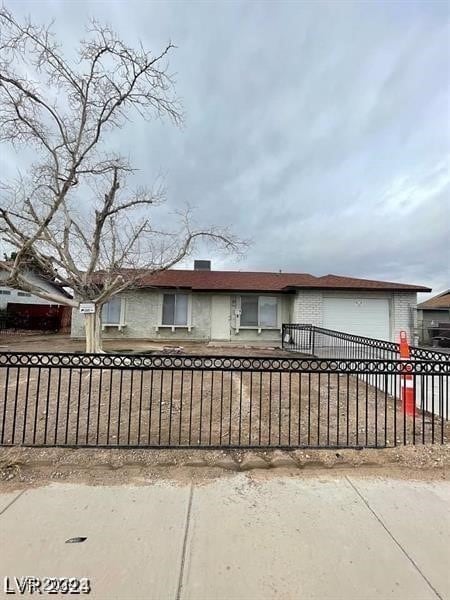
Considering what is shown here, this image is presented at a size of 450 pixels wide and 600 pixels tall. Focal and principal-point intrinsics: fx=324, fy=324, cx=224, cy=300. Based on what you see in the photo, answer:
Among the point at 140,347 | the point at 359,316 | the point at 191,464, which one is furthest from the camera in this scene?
the point at 359,316

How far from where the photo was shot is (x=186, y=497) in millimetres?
2699

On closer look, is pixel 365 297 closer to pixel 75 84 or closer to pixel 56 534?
pixel 75 84

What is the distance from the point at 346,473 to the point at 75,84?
9.77m

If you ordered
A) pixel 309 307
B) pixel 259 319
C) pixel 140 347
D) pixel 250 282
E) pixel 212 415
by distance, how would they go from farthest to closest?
pixel 250 282, pixel 259 319, pixel 309 307, pixel 140 347, pixel 212 415

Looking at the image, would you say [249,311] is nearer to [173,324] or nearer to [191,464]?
[173,324]

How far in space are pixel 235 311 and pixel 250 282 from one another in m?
1.92

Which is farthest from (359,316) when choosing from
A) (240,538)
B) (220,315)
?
(240,538)

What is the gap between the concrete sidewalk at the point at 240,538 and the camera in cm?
184

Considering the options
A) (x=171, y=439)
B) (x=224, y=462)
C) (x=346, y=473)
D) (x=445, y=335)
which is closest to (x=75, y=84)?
(x=171, y=439)

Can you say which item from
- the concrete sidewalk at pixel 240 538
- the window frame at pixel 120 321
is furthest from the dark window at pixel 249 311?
the concrete sidewalk at pixel 240 538

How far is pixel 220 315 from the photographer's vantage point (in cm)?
1562

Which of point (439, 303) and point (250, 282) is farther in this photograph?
point (439, 303)

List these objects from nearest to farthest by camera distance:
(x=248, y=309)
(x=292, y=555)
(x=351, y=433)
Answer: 1. (x=292, y=555)
2. (x=351, y=433)
3. (x=248, y=309)

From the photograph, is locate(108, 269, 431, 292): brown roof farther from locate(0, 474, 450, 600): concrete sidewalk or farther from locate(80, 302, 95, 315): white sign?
locate(0, 474, 450, 600): concrete sidewalk
